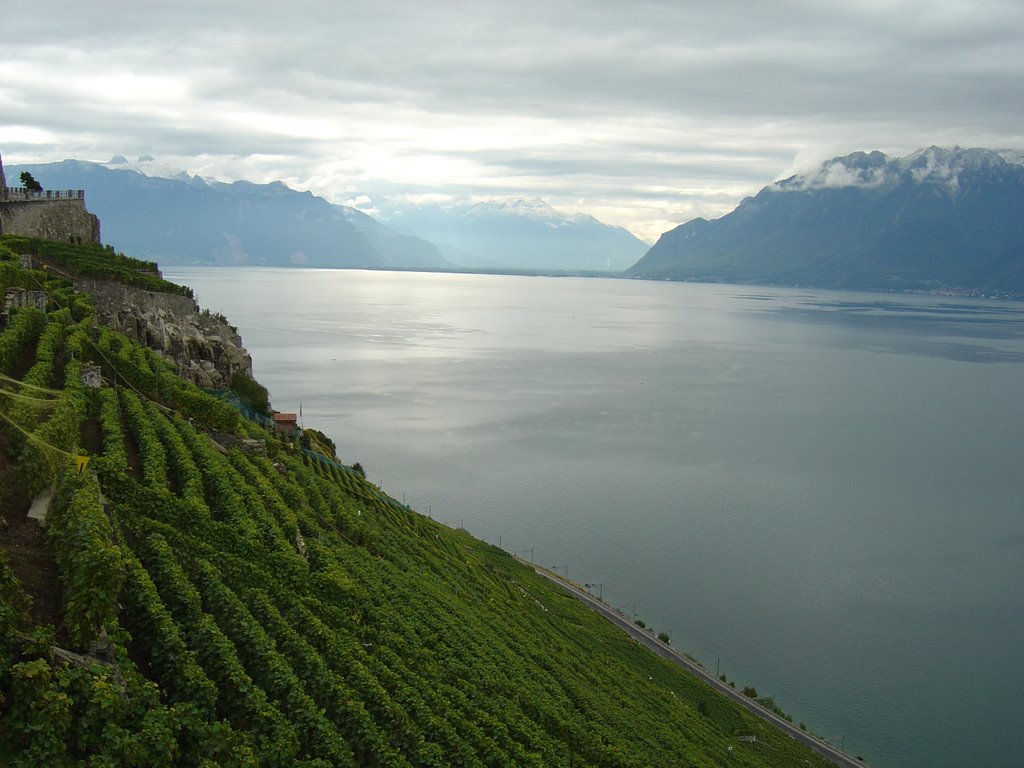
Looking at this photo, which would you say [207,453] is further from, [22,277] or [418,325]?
[418,325]

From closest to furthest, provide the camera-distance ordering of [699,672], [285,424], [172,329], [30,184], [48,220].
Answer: [699,672] < [285,424] < [172,329] < [48,220] < [30,184]

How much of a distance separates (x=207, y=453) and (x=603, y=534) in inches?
1365

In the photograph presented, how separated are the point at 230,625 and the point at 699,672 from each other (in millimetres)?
27370

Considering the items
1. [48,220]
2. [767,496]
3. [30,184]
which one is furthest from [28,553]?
[767,496]

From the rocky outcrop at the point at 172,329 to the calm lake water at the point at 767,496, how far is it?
1841 cm

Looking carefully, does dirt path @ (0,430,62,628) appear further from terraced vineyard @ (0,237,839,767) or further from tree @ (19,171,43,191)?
tree @ (19,171,43,191)

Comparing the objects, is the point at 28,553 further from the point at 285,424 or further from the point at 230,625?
the point at 285,424

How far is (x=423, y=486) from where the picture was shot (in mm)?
60656

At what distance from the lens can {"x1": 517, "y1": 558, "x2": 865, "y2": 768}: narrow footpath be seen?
32562 mm

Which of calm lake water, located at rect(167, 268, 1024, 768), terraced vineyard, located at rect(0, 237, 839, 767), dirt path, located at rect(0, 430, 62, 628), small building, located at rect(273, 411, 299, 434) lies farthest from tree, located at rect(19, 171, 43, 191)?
dirt path, located at rect(0, 430, 62, 628)

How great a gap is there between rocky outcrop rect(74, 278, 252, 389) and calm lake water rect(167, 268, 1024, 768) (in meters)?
18.4

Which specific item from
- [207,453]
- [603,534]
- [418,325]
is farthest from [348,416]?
[418,325]

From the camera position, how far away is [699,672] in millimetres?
36938

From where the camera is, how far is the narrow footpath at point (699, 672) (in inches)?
1282
